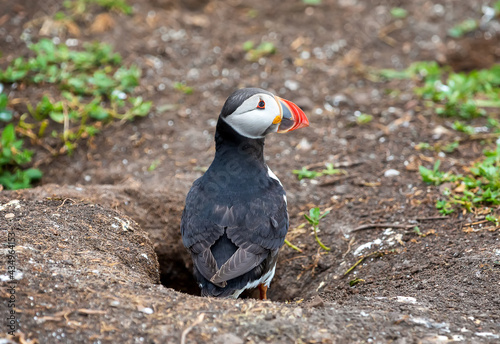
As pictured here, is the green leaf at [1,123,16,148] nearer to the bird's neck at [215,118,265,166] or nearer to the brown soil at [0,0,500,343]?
the brown soil at [0,0,500,343]

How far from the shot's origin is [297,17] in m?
6.75

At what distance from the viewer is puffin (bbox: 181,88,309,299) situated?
3119 millimetres

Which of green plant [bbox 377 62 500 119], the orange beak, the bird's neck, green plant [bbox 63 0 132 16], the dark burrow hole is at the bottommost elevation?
the dark burrow hole

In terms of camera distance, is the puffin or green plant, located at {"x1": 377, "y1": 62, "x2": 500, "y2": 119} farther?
green plant, located at {"x1": 377, "y1": 62, "x2": 500, "y2": 119}

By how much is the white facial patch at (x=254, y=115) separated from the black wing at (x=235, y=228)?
42 centimetres

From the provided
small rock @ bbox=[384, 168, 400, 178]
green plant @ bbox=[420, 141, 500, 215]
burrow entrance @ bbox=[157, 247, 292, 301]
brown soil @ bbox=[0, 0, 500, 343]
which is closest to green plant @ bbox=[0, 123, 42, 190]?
brown soil @ bbox=[0, 0, 500, 343]

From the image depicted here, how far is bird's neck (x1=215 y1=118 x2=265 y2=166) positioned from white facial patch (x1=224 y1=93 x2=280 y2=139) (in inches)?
2.3

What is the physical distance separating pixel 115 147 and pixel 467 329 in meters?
3.54

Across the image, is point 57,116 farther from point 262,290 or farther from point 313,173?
point 262,290

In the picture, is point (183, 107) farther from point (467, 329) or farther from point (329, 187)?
point (467, 329)

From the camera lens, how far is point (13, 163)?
4.65m

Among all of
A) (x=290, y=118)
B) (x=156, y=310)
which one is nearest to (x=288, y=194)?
(x=290, y=118)

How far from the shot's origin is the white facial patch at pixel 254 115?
10.7ft

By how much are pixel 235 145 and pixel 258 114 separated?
30 centimetres
